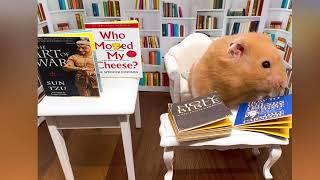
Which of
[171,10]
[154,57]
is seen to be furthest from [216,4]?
[154,57]

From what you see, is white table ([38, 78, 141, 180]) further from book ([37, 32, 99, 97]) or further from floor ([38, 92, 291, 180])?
floor ([38, 92, 291, 180])

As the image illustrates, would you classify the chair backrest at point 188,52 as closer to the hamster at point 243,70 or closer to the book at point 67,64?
the hamster at point 243,70

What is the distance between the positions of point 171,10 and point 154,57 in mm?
465

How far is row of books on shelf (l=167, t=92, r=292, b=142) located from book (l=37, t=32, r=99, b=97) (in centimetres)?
40

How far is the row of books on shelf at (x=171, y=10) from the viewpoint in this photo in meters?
2.17

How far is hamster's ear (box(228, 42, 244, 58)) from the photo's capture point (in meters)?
1.25

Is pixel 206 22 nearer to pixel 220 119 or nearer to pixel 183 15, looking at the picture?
pixel 183 15

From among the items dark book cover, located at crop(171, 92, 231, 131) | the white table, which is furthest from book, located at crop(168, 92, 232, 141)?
the white table

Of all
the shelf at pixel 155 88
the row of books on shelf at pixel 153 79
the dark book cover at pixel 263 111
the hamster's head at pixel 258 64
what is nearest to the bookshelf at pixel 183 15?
the row of books on shelf at pixel 153 79

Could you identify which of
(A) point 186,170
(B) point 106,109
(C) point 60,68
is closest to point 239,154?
(A) point 186,170

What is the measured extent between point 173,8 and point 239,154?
1305 millimetres

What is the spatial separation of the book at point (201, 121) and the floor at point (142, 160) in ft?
1.68

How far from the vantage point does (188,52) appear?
182 cm
